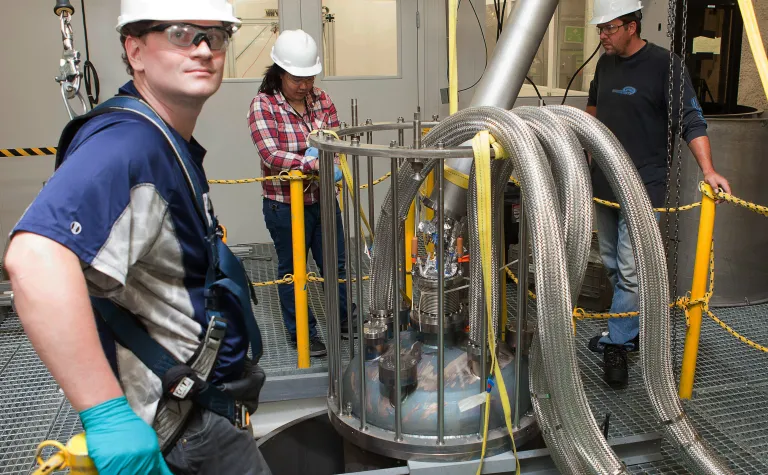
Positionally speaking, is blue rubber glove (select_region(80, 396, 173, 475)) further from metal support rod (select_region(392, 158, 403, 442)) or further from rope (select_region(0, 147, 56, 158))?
rope (select_region(0, 147, 56, 158))

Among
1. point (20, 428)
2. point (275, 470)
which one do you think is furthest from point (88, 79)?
point (275, 470)

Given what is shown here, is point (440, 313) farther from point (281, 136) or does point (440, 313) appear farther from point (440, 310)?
point (281, 136)

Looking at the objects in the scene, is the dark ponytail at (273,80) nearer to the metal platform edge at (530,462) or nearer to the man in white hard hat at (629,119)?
the man in white hard hat at (629,119)

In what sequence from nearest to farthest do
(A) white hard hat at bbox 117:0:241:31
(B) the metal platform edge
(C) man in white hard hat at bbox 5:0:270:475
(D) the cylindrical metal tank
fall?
(C) man in white hard hat at bbox 5:0:270:475
(A) white hard hat at bbox 117:0:241:31
(B) the metal platform edge
(D) the cylindrical metal tank

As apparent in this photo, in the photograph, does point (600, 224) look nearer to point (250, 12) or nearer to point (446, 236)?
point (446, 236)

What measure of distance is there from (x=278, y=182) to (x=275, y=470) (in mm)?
1531

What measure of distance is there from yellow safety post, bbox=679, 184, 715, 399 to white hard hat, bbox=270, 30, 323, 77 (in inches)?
78.6

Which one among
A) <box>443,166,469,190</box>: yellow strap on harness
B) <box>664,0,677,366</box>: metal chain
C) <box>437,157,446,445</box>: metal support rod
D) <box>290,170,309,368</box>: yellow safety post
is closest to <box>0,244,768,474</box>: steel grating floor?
<box>290,170,309,368</box>: yellow safety post

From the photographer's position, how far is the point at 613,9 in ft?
11.0

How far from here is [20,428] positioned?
302 cm

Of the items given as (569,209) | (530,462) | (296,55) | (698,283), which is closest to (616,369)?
(698,283)

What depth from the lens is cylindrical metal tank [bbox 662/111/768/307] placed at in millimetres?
3998

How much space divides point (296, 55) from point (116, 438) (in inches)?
98.5

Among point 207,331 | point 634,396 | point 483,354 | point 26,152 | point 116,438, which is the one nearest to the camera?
point 116,438
